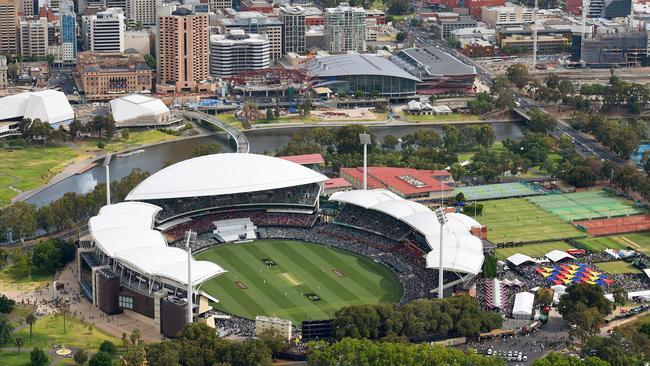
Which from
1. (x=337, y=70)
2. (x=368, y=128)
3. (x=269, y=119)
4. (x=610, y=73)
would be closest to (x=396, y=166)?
(x=368, y=128)

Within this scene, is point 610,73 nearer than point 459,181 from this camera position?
No

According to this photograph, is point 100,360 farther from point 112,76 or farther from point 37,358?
point 112,76

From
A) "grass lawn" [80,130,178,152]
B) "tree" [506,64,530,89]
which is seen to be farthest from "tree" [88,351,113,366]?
"tree" [506,64,530,89]

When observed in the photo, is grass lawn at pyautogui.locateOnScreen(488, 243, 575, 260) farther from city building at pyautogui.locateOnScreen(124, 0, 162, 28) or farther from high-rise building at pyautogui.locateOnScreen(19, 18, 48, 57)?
Result: city building at pyautogui.locateOnScreen(124, 0, 162, 28)

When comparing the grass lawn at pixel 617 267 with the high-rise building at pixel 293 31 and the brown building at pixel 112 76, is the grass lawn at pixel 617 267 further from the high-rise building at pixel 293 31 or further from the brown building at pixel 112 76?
the high-rise building at pixel 293 31

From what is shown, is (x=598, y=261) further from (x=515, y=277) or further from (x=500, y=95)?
(x=500, y=95)

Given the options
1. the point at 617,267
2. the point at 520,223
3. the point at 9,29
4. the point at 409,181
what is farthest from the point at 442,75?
the point at 617,267
